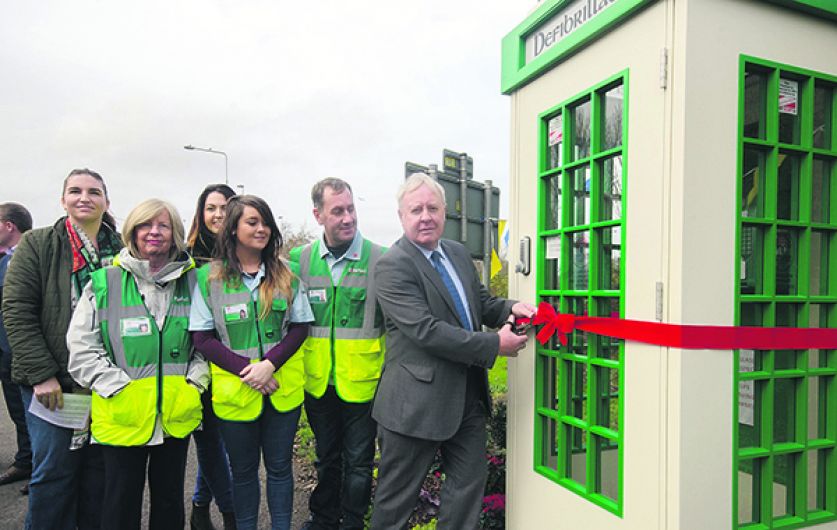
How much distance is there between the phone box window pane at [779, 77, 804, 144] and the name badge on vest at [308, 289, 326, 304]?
2262 mm

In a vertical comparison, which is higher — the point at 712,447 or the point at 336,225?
the point at 336,225

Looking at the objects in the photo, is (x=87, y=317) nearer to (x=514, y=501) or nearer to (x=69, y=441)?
(x=69, y=441)

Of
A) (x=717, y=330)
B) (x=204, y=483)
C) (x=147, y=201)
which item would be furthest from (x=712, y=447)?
(x=204, y=483)

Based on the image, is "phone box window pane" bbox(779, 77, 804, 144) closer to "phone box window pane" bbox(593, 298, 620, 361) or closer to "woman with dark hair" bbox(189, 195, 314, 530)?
"phone box window pane" bbox(593, 298, 620, 361)

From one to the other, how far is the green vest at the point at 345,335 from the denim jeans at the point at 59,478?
119 centimetres

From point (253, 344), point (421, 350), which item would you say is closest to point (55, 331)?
point (253, 344)

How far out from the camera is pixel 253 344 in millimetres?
2697

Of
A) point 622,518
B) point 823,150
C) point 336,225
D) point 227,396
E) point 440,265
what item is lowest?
point 622,518

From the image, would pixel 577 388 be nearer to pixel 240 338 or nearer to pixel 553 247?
pixel 553 247

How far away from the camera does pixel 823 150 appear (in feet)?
6.86

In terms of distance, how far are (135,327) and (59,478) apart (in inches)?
38.1

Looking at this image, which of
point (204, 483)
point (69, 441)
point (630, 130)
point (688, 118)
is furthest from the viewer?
point (204, 483)

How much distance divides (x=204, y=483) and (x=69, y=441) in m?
0.93

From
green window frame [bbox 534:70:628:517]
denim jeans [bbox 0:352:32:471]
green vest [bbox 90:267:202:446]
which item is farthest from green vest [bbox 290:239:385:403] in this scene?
denim jeans [bbox 0:352:32:471]
